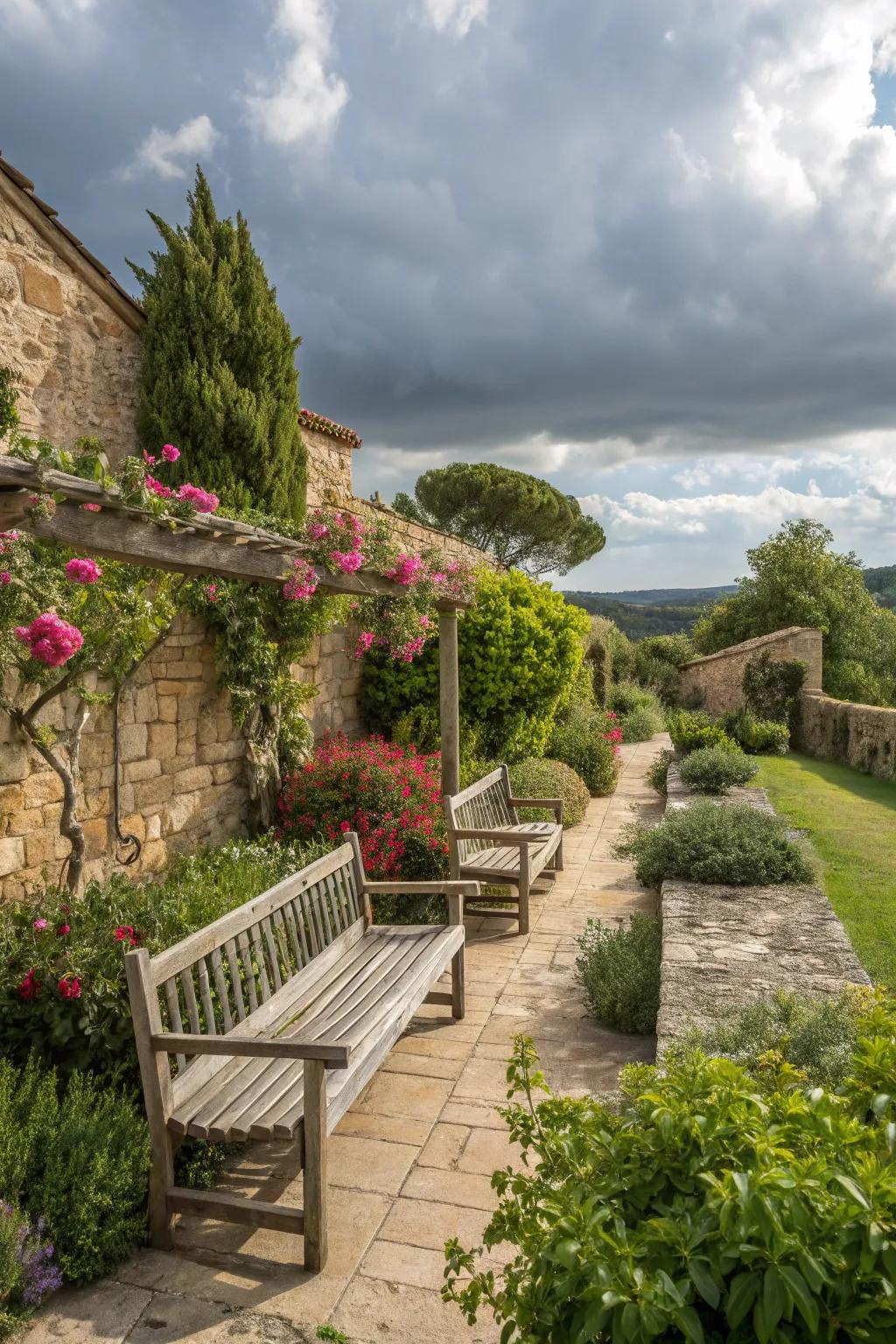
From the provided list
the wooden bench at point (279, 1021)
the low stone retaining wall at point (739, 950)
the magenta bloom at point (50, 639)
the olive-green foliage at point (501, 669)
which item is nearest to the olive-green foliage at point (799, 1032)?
the low stone retaining wall at point (739, 950)

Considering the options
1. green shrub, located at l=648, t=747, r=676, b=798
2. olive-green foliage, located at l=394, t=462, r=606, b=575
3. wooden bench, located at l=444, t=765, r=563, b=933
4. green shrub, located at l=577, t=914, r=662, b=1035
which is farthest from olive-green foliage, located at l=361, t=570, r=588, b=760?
olive-green foliage, located at l=394, t=462, r=606, b=575

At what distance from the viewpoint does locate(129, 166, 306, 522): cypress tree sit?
895 cm

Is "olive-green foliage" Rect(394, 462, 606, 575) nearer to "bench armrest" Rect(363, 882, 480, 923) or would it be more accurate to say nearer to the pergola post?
the pergola post

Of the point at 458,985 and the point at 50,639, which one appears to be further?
the point at 458,985

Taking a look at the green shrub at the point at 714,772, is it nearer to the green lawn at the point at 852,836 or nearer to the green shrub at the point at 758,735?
the green lawn at the point at 852,836

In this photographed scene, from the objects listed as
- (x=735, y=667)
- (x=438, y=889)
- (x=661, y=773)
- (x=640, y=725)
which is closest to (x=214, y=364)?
(x=438, y=889)

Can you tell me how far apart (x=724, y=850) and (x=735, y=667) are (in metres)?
12.1

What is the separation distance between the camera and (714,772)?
9078mm

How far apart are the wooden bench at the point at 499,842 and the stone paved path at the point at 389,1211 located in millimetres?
902

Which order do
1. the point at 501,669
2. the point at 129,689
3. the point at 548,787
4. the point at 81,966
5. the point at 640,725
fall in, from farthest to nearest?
the point at 640,725 → the point at 501,669 → the point at 548,787 → the point at 129,689 → the point at 81,966

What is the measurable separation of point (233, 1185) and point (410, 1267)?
2.71ft

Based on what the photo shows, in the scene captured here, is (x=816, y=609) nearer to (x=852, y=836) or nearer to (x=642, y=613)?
(x=852, y=836)

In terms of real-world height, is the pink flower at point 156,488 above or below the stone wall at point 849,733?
above

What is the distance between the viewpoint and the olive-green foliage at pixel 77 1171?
262 cm
